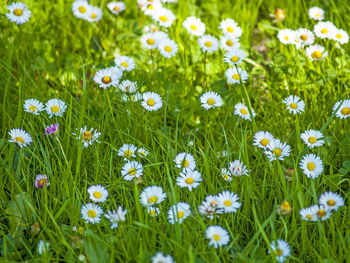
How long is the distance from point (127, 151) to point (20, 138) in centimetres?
40

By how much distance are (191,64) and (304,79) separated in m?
0.59

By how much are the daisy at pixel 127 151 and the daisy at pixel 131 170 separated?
0.04 metres

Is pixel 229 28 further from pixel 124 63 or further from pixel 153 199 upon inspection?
pixel 153 199

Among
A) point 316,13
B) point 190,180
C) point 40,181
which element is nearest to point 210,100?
point 190,180

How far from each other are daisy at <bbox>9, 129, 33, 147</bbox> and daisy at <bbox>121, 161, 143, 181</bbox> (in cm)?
38

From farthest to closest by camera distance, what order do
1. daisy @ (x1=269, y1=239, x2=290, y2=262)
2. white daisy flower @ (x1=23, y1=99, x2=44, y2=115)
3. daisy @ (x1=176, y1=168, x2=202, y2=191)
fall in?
white daisy flower @ (x1=23, y1=99, x2=44, y2=115)
daisy @ (x1=176, y1=168, x2=202, y2=191)
daisy @ (x1=269, y1=239, x2=290, y2=262)

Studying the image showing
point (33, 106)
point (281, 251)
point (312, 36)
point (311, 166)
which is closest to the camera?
point (281, 251)

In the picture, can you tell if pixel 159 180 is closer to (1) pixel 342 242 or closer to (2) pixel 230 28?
(1) pixel 342 242

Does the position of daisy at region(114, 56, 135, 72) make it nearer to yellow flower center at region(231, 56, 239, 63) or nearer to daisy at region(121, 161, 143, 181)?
yellow flower center at region(231, 56, 239, 63)

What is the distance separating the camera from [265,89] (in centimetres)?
238

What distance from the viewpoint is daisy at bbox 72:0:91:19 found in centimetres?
257

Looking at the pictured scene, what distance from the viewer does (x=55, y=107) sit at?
1.95 metres

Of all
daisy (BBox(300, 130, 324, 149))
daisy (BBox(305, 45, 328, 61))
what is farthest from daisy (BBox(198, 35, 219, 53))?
daisy (BBox(300, 130, 324, 149))

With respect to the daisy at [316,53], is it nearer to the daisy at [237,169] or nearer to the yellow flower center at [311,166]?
the yellow flower center at [311,166]
